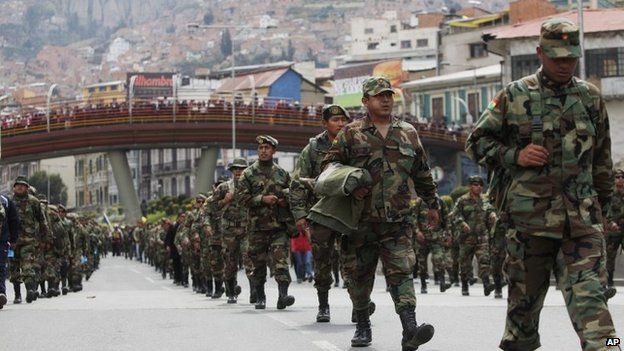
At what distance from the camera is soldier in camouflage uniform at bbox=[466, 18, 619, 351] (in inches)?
388

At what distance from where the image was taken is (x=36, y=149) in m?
89.9

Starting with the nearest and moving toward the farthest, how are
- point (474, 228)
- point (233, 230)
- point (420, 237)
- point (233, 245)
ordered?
1. point (233, 245)
2. point (233, 230)
3. point (420, 237)
4. point (474, 228)

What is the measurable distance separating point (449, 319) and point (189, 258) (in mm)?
14759

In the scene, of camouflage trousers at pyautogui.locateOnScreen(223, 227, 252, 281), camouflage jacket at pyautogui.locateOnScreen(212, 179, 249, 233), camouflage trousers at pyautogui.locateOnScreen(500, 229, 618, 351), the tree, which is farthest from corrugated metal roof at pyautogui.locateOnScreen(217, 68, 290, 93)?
camouflage trousers at pyautogui.locateOnScreen(500, 229, 618, 351)

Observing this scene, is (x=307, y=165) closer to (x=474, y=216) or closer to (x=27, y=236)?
(x=474, y=216)

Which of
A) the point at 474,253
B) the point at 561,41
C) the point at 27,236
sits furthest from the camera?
the point at 474,253

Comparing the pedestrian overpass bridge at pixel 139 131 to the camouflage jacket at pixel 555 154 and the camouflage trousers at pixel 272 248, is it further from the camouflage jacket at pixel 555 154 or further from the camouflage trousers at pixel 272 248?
the camouflage jacket at pixel 555 154

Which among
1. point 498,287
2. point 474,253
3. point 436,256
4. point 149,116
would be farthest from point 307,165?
point 149,116

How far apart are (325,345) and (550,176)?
4302mm

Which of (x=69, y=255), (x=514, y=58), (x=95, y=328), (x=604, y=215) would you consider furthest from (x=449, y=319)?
(x=514, y=58)

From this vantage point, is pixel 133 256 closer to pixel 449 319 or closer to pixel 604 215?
pixel 449 319

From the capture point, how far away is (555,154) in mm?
9992

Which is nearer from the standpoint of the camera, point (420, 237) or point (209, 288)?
point (420, 237)

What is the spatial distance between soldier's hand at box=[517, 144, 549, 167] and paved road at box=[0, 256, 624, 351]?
3559 millimetres
